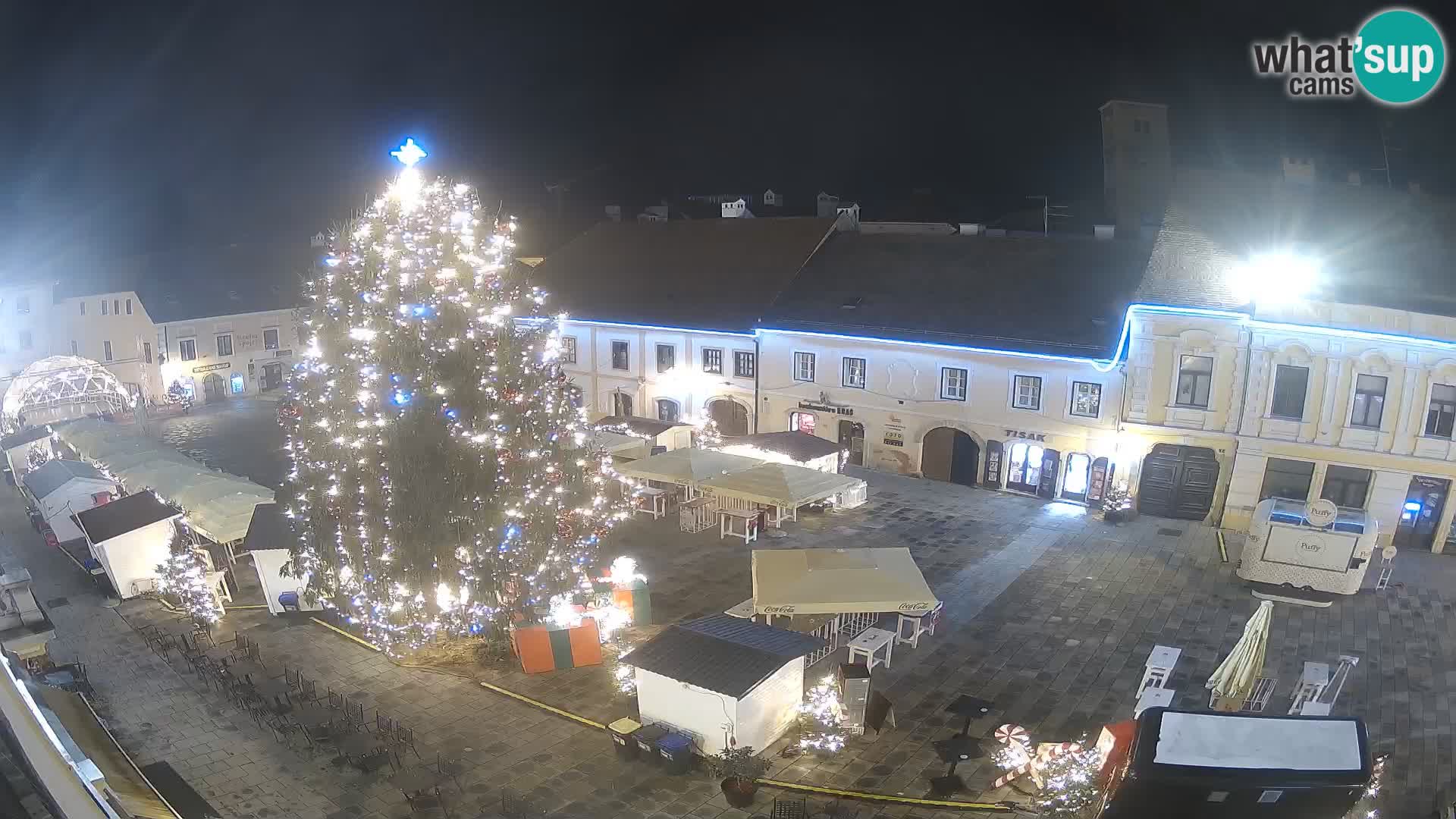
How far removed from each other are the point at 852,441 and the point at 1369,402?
15.1 meters

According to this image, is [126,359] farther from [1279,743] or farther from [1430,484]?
[1430,484]

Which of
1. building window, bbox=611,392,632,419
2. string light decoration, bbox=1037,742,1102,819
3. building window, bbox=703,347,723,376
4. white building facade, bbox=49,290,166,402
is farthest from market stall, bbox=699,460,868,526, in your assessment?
white building facade, bbox=49,290,166,402

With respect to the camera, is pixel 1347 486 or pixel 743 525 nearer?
pixel 1347 486

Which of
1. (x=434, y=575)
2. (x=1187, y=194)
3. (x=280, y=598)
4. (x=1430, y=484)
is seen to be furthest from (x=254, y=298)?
(x=1430, y=484)

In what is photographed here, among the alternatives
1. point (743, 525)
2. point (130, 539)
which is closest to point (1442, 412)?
point (743, 525)

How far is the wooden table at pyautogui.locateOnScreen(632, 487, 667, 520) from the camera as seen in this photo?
2703 centimetres

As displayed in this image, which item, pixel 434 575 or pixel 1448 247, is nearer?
pixel 434 575

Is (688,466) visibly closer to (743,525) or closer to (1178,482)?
(743,525)

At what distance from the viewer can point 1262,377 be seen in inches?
957

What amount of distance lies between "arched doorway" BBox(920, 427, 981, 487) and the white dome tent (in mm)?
32866

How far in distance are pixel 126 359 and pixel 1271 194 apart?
1987 inches

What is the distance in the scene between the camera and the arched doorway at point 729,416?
34.8 meters

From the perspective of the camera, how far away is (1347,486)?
24.1m

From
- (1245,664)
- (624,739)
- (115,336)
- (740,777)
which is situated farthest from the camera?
(115,336)
